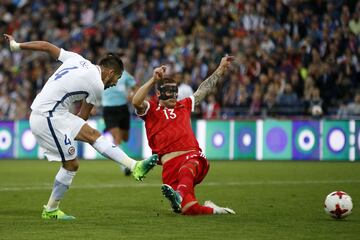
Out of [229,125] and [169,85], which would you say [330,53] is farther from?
[169,85]

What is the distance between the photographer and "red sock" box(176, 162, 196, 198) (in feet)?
33.2

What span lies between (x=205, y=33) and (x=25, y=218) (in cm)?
1605

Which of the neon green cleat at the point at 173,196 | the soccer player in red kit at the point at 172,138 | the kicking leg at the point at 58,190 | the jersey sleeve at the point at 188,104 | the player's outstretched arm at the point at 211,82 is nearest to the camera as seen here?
the neon green cleat at the point at 173,196

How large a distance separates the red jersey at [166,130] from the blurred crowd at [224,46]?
891 centimetres

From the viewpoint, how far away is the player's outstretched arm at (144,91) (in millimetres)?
9656

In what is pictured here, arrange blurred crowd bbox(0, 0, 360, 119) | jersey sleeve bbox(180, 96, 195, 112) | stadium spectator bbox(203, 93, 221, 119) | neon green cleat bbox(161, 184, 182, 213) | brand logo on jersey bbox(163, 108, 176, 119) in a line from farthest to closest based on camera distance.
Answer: stadium spectator bbox(203, 93, 221, 119) → blurred crowd bbox(0, 0, 360, 119) → jersey sleeve bbox(180, 96, 195, 112) → brand logo on jersey bbox(163, 108, 176, 119) → neon green cleat bbox(161, 184, 182, 213)

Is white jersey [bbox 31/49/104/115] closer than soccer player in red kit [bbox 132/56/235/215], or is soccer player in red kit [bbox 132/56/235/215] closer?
white jersey [bbox 31/49/104/115]

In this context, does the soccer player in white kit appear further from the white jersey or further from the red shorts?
the red shorts

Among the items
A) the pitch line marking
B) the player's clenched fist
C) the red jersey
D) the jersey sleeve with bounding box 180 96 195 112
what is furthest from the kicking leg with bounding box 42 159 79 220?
the pitch line marking

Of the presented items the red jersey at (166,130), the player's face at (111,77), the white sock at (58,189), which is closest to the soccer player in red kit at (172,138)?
the red jersey at (166,130)

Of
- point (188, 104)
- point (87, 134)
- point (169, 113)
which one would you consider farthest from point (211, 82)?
point (87, 134)

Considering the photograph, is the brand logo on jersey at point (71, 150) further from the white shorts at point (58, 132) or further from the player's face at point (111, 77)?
the player's face at point (111, 77)

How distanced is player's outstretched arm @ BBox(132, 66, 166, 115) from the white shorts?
2.36ft

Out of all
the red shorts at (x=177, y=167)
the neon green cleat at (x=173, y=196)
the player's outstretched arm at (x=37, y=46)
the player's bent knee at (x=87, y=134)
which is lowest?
the neon green cleat at (x=173, y=196)
